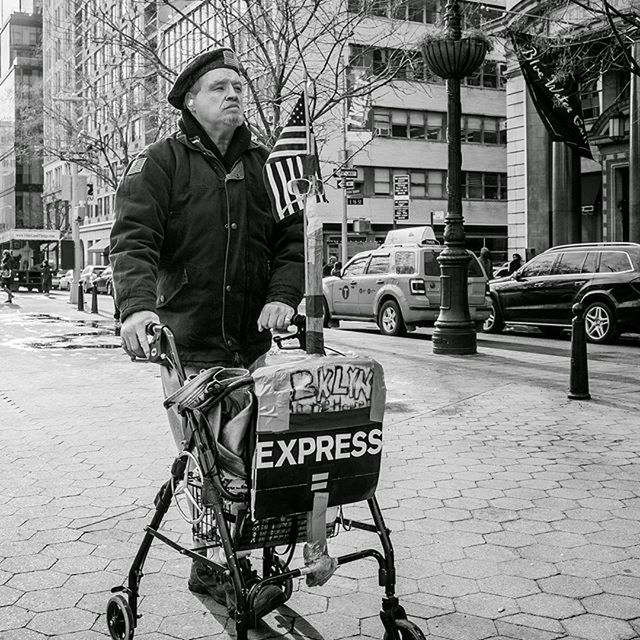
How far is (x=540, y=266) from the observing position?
16312 millimetres

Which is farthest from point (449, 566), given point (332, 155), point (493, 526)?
point (332, 155)

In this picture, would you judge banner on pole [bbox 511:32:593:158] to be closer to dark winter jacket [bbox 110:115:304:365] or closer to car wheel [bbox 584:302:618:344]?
car wheel [bbox 584:302:618:344]

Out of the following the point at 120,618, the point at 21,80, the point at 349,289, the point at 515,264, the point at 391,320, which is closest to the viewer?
the point at 120,618

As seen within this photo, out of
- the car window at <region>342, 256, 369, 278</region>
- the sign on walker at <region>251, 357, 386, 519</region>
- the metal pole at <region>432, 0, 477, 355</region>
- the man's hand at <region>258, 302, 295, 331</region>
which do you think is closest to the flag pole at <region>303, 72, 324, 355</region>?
the sign on walker at <region>251, 357, 386, 519</region>

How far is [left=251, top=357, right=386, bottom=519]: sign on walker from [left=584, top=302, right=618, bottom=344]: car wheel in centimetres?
1254

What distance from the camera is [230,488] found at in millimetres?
2781

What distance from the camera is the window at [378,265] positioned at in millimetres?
17312

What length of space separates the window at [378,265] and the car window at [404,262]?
33 cm

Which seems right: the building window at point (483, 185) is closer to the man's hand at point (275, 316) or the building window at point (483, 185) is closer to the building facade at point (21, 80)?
the man's hand at point (275, 316)

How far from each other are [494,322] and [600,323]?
9.12 ft

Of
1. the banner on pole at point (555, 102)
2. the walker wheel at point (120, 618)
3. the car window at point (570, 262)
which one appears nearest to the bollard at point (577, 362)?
the walker wheel at point (120, 618)

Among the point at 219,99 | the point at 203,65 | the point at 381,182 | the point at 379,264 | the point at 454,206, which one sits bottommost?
the point at 379,264

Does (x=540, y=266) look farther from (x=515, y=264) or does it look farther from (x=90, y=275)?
(x=90, y=275)

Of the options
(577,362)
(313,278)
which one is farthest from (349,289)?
(313,278)
